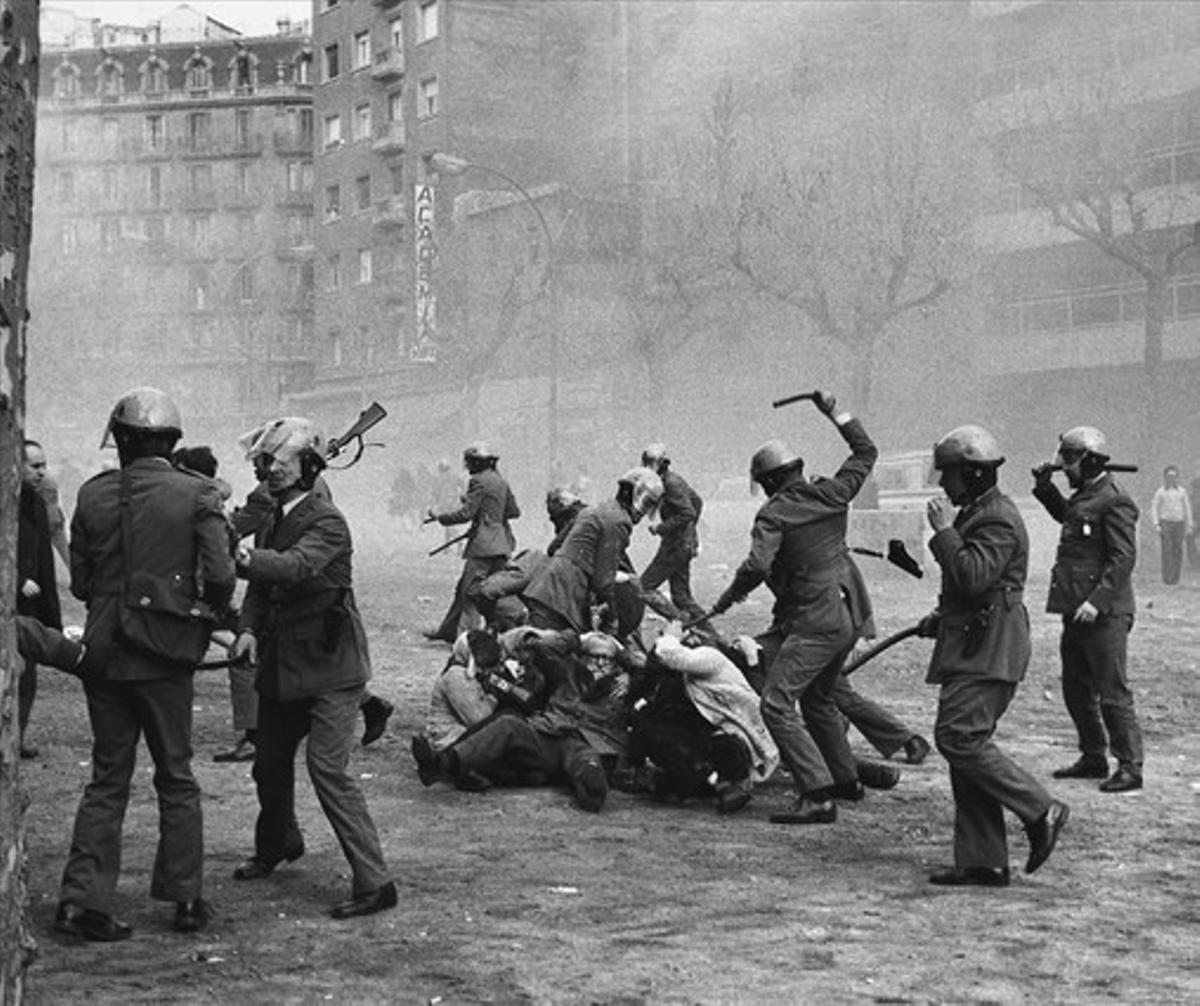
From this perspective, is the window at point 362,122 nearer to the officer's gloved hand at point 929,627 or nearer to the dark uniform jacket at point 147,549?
the officer's gloved hand at point 929,627

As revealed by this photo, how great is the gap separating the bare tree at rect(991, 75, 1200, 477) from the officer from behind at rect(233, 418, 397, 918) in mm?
25870

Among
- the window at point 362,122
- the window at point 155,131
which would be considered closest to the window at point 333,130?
the window at point 362,122

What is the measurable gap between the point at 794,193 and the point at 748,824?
3389 centimetres

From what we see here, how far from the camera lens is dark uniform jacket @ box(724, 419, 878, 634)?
303 inches

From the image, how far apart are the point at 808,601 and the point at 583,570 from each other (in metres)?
1.61

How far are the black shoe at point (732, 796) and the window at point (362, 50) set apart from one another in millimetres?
51681

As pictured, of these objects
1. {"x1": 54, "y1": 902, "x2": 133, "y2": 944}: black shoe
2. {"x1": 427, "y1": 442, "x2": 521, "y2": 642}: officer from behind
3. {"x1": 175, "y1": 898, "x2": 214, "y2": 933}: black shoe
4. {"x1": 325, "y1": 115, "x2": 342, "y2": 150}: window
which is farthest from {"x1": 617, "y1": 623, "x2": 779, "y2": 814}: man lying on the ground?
{"x1": 325, "y1": 115, "x2": 342, "y2": 150}: window

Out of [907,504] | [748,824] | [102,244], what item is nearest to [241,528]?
[748,824]

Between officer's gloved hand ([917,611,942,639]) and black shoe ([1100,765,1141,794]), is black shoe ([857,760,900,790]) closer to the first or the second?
black shoe ([1100,765,1141,794])

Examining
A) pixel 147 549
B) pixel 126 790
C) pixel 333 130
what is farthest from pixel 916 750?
pixel 333 130

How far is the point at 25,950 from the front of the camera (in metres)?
4.00

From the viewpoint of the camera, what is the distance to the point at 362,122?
5712 cm

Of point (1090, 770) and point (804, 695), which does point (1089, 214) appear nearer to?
point (1090, 770)

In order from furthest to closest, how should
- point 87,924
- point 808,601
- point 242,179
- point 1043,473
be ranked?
point 242,179
point 1043,473
point 808,601
point 87,924
